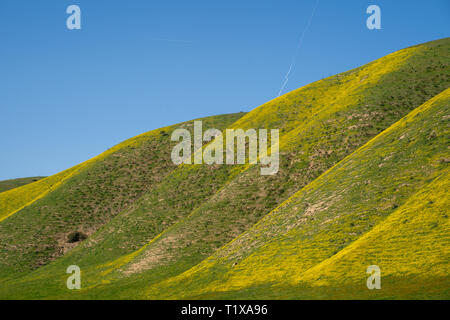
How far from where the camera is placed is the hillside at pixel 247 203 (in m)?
39.0

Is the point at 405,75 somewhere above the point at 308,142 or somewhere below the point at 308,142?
above

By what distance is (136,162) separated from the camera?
9594cm

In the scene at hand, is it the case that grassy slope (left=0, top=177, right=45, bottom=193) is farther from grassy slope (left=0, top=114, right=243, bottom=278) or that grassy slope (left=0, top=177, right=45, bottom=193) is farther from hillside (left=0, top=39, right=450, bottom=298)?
hillside (left=0, top=39, right=450, bottom=298)

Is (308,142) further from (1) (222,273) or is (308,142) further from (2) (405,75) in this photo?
(1) (222,273)

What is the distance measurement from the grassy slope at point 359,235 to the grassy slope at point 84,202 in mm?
35208

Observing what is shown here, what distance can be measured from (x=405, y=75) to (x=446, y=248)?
183 feet

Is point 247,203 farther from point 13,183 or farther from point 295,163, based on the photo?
point 13,183

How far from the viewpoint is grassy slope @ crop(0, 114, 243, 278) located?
7036 centimetres

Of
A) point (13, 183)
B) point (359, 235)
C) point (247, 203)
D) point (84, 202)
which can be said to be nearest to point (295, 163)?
point (247, 203)

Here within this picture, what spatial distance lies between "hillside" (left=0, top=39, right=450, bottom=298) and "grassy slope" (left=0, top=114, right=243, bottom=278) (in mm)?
308

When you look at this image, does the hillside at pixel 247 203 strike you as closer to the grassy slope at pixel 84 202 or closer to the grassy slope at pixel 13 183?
the grassy slope at pixel 84 202

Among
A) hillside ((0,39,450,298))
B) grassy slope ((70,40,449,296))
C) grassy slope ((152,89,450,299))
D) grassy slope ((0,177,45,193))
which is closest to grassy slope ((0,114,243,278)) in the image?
hillside ((0,39,450,298))
